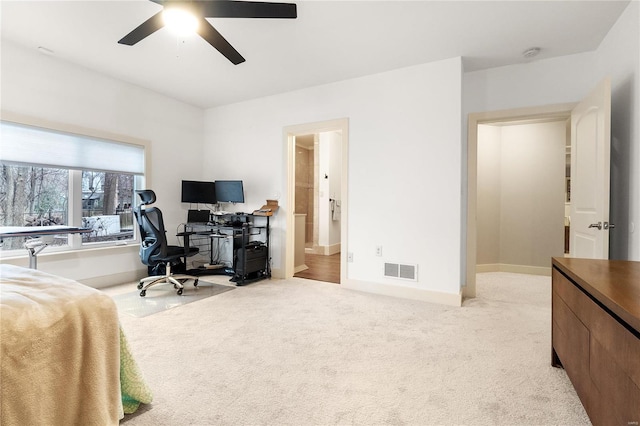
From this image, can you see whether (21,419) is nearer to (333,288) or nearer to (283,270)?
(333,288)

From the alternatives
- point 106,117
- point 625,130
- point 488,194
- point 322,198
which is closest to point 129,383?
point 106,117

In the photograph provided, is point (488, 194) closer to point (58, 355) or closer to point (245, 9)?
point (245, 9)

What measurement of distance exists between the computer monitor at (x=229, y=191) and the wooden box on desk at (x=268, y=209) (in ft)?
1.15

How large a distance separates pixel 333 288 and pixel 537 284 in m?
2.83

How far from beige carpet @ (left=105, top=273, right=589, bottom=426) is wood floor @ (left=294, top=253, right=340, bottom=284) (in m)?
1.19

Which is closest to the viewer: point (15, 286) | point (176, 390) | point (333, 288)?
point (15, 286)

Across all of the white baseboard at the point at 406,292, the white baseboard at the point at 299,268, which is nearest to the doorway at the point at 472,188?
the white baseboard at the point at 406,292

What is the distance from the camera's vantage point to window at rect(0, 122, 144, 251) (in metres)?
3.08

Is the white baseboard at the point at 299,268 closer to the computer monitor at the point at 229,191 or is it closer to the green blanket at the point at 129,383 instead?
the computer monitor at the point at 229,191

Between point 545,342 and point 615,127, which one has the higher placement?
point 615,127

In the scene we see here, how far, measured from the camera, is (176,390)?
1642mm

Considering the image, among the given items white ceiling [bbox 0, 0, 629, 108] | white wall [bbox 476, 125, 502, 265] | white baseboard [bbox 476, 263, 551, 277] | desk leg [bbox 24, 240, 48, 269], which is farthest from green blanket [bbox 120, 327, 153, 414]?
white wall [bbox 476, 125, 502, 265]

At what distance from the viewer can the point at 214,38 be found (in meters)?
2.24

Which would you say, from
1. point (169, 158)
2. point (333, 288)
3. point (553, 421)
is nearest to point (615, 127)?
point (553, 421)
